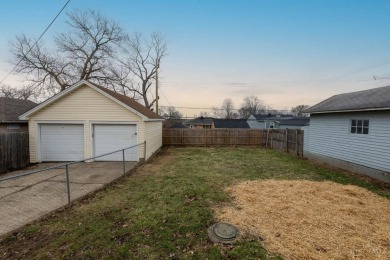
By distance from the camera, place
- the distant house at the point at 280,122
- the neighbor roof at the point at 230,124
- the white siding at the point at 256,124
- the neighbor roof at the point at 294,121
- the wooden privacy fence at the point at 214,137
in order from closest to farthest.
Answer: the wooden privacy fence at the point at 214,137, the neighbor roof at the point at 294,121, the distant house at the point at 280,122, the neighbor roof at the point at 230,124, the white siding at the point at 256,124

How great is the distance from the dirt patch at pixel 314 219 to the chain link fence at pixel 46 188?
4.32 m

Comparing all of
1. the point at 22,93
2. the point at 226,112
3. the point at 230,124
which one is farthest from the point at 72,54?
the point at 226,112

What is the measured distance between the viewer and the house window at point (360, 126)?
29.9 ft

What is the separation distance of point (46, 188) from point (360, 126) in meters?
12.9

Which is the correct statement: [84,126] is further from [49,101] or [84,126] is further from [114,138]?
[49,101]

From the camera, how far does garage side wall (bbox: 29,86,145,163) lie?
11.0m

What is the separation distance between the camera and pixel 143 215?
500 cm

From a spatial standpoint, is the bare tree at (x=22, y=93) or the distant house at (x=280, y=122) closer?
the bare tree at (x=22, y=93)

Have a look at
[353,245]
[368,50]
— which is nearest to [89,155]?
[353,245]

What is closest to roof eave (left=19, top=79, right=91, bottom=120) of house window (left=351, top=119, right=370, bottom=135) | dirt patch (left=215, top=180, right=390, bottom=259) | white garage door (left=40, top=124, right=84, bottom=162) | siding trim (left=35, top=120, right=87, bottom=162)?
siding trim (left=35, top=120, right=87, bottom=162)

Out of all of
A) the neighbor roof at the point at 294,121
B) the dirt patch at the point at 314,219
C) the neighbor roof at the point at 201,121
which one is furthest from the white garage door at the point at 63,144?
the neighbor roof at the point at 201,121

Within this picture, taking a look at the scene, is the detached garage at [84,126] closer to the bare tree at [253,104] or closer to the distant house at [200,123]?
the distant house at [200,123]

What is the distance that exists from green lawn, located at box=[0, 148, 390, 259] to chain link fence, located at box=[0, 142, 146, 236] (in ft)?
1.62

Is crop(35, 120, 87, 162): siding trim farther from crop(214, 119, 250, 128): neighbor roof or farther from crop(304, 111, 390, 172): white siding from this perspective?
crop(214, 119, 250, 128): neighbor roof
